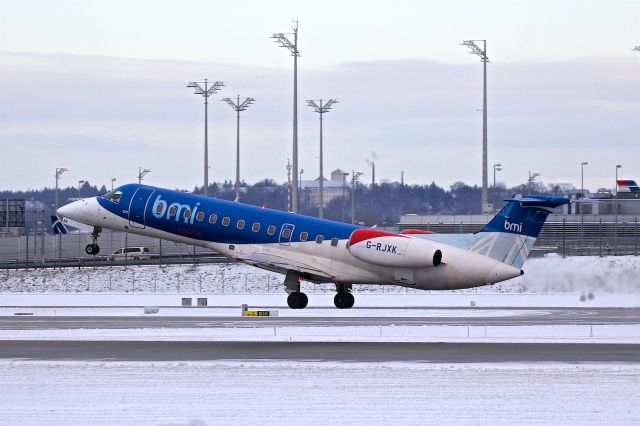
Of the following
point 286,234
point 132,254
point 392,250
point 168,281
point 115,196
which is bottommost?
point 168,281

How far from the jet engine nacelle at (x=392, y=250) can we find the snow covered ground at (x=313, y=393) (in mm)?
19973

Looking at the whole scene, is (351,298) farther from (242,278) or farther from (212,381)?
(212,381)

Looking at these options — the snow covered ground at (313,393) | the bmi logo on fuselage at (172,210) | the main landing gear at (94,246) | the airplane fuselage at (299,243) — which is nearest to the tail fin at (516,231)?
the airplane fuselage at (299,243)

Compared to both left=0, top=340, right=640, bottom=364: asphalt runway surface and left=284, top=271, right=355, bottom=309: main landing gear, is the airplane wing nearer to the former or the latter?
left=284, top=271, right=355, bottom=309: main landing gear

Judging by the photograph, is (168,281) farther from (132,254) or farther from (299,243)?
(132,254)

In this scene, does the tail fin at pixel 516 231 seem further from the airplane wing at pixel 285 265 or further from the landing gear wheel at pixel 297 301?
the landing gear wheel at pixel 297 301

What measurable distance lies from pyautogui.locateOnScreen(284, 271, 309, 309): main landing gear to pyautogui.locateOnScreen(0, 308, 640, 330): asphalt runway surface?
3.26 meters

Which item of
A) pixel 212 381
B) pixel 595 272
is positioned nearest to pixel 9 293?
pixel 595 272

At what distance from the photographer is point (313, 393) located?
896 inches

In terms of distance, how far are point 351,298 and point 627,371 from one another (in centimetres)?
2503

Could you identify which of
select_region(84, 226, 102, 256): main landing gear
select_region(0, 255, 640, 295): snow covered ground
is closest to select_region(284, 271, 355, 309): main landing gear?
select_region(84, 226, 102, 256): main landing gear

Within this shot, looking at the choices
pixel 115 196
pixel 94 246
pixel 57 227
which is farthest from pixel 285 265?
pixel 57 227

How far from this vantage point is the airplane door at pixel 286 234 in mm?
49625

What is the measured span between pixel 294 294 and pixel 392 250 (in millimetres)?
5088
